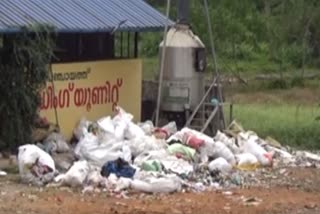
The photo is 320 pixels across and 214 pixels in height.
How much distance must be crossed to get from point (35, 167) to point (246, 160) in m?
4.08

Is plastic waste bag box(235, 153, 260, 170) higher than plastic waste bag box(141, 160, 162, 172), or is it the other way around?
plastic waste bag box(141, 160, 162, 172)

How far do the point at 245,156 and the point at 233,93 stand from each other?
84.2 feet

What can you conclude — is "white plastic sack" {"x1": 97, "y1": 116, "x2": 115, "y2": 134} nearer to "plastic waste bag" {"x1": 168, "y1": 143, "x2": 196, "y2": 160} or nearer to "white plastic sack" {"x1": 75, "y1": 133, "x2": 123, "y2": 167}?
"white plastic sack" {"x1": 75, "y1": 133, "x2": 123, "y2": 167}

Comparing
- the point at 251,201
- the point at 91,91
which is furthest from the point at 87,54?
the point at 251,201

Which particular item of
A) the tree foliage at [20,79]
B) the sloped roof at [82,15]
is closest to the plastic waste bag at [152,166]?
the tree foliage at [20,79]

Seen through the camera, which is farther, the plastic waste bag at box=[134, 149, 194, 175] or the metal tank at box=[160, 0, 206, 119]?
the metal tank at box=[160, 0, 206, 119]

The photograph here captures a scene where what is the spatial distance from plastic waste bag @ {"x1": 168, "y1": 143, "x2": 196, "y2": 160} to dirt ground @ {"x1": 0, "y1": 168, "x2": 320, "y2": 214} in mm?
1922

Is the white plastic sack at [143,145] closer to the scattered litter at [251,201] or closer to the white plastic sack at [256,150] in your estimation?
the white plastic sack at [256,150]

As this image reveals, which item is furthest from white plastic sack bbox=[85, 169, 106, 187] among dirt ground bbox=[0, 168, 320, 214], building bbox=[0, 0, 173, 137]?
building bbox=[0, 0, 173, 137]

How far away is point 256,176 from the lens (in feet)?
57.0

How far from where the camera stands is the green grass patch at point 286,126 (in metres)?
23.2

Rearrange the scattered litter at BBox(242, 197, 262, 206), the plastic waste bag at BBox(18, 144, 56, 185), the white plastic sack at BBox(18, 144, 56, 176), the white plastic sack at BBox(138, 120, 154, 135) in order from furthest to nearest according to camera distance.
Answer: the white plastic sack at BBox(138, 120, 154, 135), the white plastic sack at BBox(18, 144, 56, 176), the plastic waste bag at BBox(18, 144, 56, 185), the scattered litter at BBox(242, 197, 262, 206)

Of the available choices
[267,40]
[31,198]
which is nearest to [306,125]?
[31,198]

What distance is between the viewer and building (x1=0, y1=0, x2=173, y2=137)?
62.3 feet
